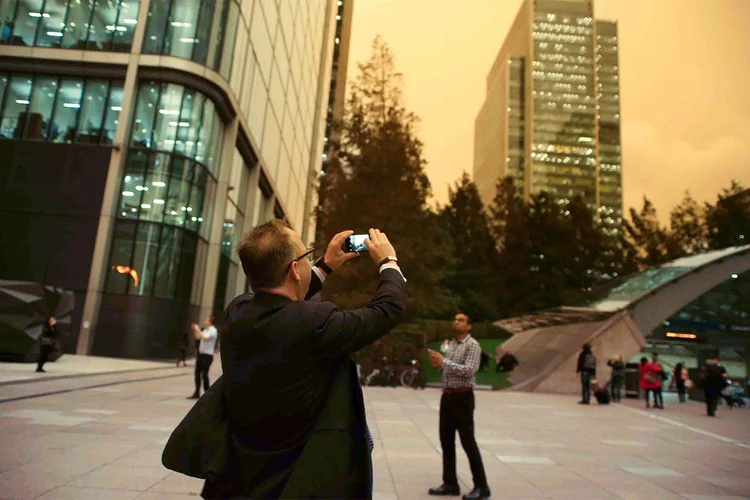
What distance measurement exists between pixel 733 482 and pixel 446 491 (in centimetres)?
395

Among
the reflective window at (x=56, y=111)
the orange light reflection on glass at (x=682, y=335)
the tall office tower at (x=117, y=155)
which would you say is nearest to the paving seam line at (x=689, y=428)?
the orange light reflection on glass at (x=682, y=335)

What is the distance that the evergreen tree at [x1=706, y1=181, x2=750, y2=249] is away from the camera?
146 ft

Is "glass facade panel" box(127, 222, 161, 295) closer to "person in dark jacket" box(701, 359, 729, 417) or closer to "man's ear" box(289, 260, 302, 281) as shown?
"person in dark jacket" box(701, 359, 729, 417)

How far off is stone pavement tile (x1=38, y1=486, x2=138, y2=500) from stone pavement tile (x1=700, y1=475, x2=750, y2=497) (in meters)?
6.45

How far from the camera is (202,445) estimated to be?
1.93 m

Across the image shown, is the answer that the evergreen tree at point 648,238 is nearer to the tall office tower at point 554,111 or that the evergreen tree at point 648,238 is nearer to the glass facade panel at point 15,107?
the glass facade panel at point 15,107

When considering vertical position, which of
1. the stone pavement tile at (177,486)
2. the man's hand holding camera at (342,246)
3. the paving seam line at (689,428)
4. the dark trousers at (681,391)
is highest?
the man's hand holding camera at (342,246)

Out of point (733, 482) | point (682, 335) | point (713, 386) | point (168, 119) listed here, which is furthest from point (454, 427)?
point (682, 335)

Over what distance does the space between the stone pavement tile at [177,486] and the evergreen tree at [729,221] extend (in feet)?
162

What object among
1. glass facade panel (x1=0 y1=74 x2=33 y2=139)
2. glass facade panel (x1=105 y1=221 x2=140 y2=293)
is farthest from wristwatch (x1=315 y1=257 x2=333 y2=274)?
glass facade panel (x1=0 y1=74 x2=33 y2=139)

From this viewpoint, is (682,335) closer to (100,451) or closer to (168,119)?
(168,119)

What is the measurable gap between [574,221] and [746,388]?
21933mm

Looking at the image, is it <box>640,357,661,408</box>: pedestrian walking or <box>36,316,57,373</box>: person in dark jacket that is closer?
<box>36,316,57,373</box>: person in dark jacket

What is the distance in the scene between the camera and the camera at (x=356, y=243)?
2.32m
